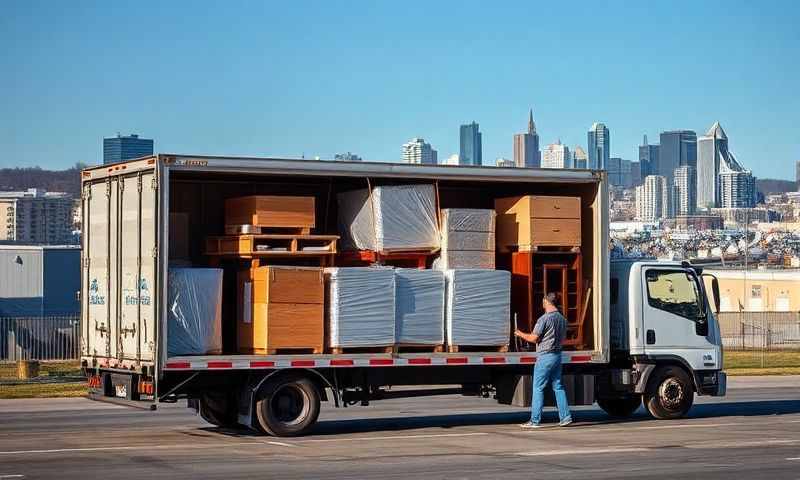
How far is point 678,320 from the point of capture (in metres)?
19.2

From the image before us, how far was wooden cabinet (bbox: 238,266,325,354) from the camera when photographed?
1631 centimetres

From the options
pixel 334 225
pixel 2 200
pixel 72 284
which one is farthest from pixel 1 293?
pixel 2 200

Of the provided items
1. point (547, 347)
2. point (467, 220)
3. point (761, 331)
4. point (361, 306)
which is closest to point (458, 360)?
point (547, 347)

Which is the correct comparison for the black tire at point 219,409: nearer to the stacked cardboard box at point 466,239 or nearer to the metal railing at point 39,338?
the stacked cardboard box at point 466,239

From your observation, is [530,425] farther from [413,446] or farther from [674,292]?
[674,292]

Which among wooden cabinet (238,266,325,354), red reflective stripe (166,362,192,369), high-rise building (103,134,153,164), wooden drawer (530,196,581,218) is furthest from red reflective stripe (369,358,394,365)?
high-rise building (103,134,153,164)

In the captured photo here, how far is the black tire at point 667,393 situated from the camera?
18.9 m

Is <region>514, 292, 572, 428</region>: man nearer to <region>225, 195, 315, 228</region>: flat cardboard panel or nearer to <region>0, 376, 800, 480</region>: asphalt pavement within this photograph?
<region>0, 376, 800, 480</region>: asphalt pavement

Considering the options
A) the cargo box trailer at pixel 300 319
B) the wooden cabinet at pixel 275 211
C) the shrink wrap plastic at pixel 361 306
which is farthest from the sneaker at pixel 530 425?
the wooden cabinet at pixel 275 211

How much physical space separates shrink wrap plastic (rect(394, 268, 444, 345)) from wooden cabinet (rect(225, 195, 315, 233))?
4.68 ft

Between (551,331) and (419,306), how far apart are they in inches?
71.7

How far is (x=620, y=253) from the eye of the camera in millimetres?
20344

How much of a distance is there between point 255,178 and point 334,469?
6077mm

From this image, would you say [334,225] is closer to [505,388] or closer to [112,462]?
[505,388]
